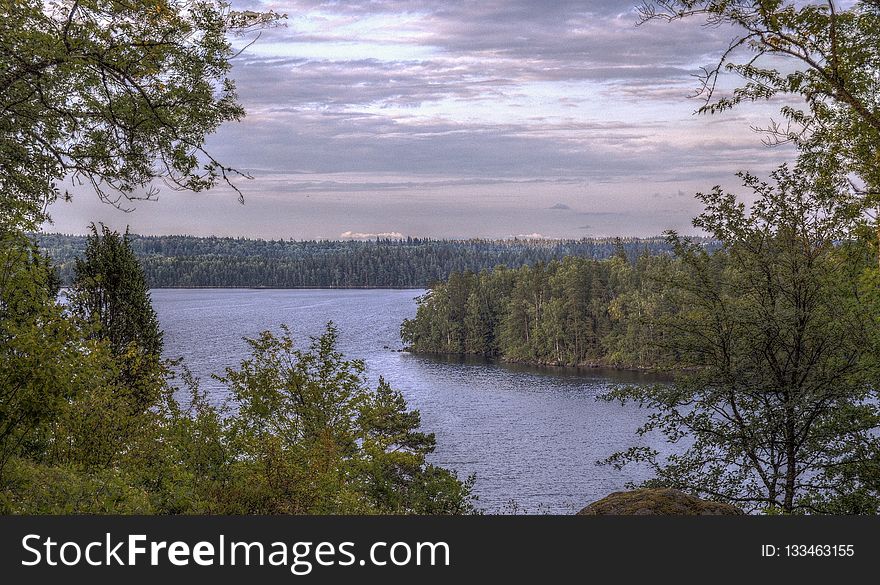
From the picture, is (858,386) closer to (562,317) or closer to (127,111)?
(127,111)

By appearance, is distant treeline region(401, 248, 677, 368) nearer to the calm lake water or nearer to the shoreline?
the shoreline

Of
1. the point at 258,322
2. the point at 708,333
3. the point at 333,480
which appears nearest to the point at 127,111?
the point at 333,480

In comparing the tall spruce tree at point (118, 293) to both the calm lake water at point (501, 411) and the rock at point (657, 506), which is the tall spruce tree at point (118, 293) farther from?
the rock at point (657, 506)

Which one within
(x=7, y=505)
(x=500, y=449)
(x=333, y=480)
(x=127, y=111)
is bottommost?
(x=500, y=449)

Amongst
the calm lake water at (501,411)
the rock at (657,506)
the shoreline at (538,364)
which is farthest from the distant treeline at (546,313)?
the rock at (657,506)

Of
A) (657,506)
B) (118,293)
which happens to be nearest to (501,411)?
(118,293)

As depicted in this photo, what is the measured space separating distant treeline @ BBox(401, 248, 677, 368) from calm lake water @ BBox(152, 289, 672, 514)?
5.83 meters

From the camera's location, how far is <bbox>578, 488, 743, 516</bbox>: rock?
29.8ft

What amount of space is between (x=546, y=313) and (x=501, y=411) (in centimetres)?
4583

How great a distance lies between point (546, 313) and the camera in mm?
109812

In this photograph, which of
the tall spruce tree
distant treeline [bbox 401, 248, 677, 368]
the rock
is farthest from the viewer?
distant treeline [bbox 401, 248, 677, 368]

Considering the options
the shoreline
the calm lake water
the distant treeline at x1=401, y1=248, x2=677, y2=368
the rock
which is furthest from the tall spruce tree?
the distant treeline at x1=401, y1=248, x2=677, y2=368

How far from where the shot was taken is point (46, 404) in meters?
9.84

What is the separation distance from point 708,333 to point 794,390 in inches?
78.3
